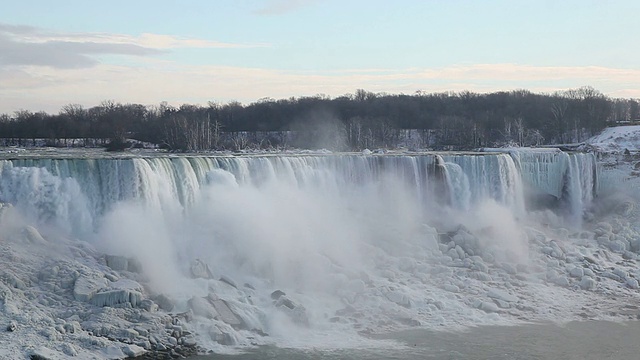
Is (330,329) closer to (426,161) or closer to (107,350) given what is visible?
(107,350)

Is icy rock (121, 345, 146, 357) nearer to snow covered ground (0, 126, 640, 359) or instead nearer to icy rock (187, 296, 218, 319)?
snow covered ground (0, 126, 640, 359)

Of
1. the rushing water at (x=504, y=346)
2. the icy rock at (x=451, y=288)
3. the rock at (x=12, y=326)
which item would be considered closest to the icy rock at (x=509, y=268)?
the icy rock at (x=451, y=288)

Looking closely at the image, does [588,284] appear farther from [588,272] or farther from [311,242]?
[311,242]

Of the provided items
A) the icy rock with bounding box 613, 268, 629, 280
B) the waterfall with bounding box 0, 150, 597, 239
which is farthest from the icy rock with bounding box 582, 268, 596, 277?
the waterfall with bounding box 0, 150, 597, 239

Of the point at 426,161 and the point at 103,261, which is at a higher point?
the point at 426,161

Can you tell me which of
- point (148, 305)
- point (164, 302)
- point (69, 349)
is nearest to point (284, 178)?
point (164, 302)

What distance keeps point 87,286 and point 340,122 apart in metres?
47.9

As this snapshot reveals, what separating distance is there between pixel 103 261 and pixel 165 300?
2.27 m

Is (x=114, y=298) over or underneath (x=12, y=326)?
over

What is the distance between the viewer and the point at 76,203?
19.2m

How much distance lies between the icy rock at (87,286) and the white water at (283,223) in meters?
1.33

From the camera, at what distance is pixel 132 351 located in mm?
14094

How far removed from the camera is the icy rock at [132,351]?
46.1 feet

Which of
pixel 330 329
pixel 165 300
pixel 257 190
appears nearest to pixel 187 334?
pixel 165 300
